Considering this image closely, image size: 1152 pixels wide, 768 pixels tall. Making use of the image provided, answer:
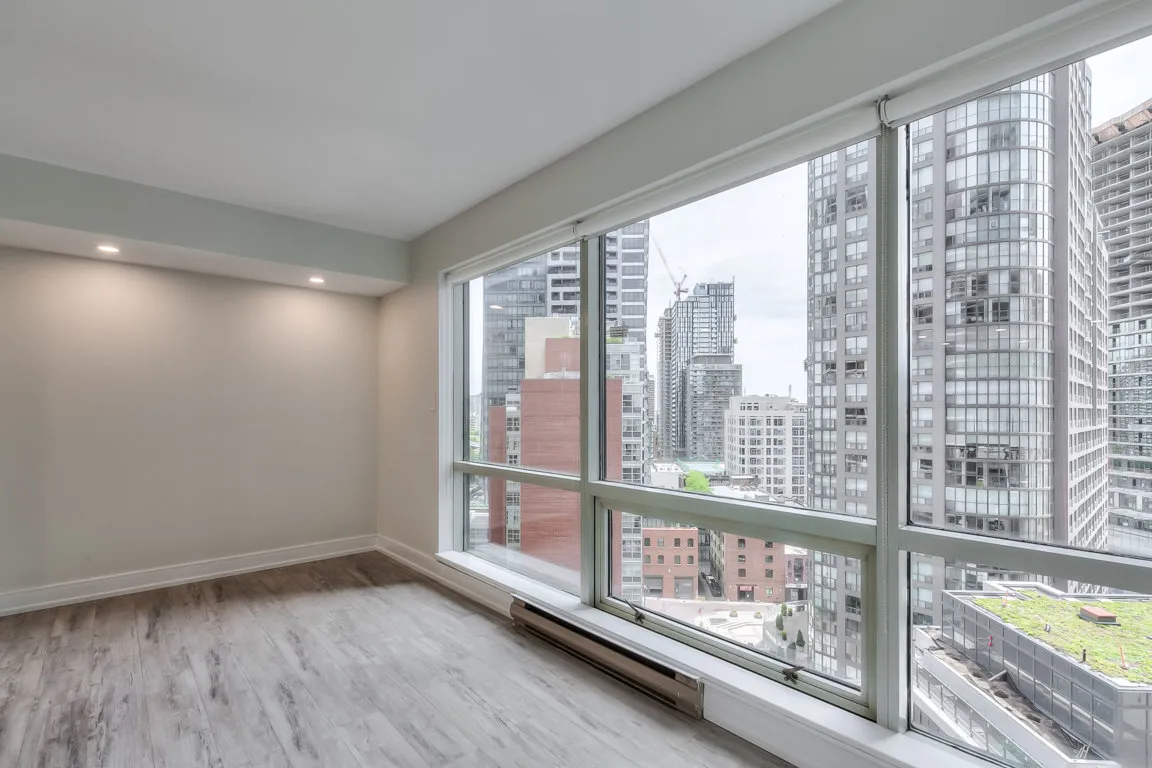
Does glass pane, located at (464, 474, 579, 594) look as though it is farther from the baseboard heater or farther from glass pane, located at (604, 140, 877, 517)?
glass pane, located at (604, 140, 877, 517)

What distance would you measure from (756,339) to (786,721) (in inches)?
57.2

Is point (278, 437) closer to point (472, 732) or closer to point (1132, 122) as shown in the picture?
point (472, 732)

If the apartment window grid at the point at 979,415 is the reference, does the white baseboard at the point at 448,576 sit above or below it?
below

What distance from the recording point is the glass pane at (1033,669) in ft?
4.84

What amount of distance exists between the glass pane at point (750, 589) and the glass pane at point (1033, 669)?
0.26 meters

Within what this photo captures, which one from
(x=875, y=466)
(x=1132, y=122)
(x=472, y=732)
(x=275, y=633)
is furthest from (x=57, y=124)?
(x=1132, y=122)

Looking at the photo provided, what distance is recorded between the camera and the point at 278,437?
14.6ft

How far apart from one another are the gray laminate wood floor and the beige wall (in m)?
0.55

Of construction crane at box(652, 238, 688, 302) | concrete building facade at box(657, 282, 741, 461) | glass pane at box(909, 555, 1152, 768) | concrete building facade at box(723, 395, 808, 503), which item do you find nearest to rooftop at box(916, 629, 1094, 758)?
glass pane at box(909, 555, 1152, 768)

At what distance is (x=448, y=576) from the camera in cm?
394

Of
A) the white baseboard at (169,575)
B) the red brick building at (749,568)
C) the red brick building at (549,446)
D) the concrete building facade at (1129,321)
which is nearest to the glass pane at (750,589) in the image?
the red brick building at (749,568)

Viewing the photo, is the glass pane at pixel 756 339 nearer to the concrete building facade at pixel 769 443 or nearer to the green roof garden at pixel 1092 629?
the concrete building facade at pixel 769 443

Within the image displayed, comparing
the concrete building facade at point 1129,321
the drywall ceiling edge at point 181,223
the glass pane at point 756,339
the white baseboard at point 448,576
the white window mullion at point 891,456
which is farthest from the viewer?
the white baseboard at point 448,576

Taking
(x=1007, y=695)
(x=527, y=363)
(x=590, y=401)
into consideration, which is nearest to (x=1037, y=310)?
(x=1007, y=695)
